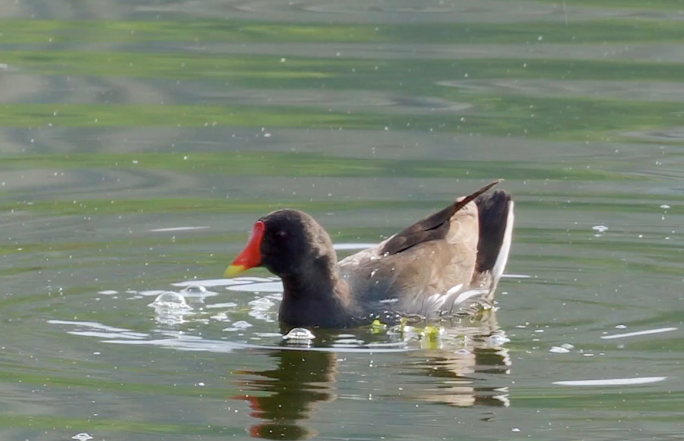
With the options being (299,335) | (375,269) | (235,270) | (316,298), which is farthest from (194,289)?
(375,269)

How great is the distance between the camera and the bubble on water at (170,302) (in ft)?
29.0

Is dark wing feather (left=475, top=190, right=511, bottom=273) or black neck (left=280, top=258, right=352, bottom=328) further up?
dark wing feather (left=475, top=190, right=511, bottom=273)

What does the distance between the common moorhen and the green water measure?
0.68 ft

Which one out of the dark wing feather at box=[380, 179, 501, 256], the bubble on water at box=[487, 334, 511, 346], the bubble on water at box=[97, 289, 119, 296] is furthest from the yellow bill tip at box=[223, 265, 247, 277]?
the bubble on water at box=[487, 334, 511, 346]

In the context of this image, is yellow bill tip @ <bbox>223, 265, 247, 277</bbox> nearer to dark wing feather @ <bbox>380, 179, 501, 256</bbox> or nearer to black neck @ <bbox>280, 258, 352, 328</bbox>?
black neck @ <bbox>280, 258, 352, 328</bbox>

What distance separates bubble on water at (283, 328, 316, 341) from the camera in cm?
848

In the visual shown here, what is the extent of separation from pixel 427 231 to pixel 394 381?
86.8 inches

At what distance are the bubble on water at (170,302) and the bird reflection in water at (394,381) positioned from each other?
90 cm

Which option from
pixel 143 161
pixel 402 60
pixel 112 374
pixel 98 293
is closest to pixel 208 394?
pixel 112 374

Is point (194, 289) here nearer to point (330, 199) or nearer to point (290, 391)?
point (290, 391)

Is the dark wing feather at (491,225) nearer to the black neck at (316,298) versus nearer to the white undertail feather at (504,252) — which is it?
the white undertail feather at (504,252)

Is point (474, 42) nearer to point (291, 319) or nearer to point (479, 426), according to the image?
point (291, 319)

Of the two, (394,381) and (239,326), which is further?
(239,326)

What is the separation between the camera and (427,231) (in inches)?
376
